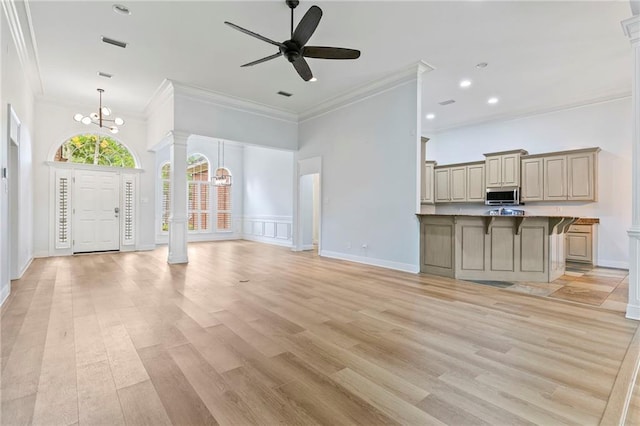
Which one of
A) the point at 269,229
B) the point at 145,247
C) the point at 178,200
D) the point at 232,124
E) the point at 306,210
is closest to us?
the point at 178,200

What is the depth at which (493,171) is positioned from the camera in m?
7.55

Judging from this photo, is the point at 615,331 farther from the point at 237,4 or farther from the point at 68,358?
the point at 237,4

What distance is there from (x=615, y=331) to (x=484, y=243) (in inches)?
83.5

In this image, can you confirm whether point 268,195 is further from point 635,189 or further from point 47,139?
point 635,189

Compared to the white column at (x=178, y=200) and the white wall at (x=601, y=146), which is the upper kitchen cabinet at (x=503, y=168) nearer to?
the white wall at (x=601, y=146)

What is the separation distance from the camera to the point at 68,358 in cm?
219

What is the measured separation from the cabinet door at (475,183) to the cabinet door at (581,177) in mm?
1761

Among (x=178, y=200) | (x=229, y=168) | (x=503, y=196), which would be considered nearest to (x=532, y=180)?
(x=503, y=196)

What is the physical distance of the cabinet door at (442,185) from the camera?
8617mm

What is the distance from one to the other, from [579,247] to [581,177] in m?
1.47

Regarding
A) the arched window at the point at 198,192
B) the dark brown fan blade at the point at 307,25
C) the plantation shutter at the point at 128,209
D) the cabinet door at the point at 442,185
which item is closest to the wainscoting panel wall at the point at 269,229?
the arched window at the point at 198,192

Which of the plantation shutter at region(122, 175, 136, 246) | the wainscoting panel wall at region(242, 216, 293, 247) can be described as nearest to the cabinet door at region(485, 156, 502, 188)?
the wainscoting panel wall at region(242, 216, 293, 247)

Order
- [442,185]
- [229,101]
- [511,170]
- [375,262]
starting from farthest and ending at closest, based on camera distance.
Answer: [442,185] < [511,170] < [229,101] < [375,262]

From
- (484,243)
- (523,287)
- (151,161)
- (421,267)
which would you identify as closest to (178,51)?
(151,161)
